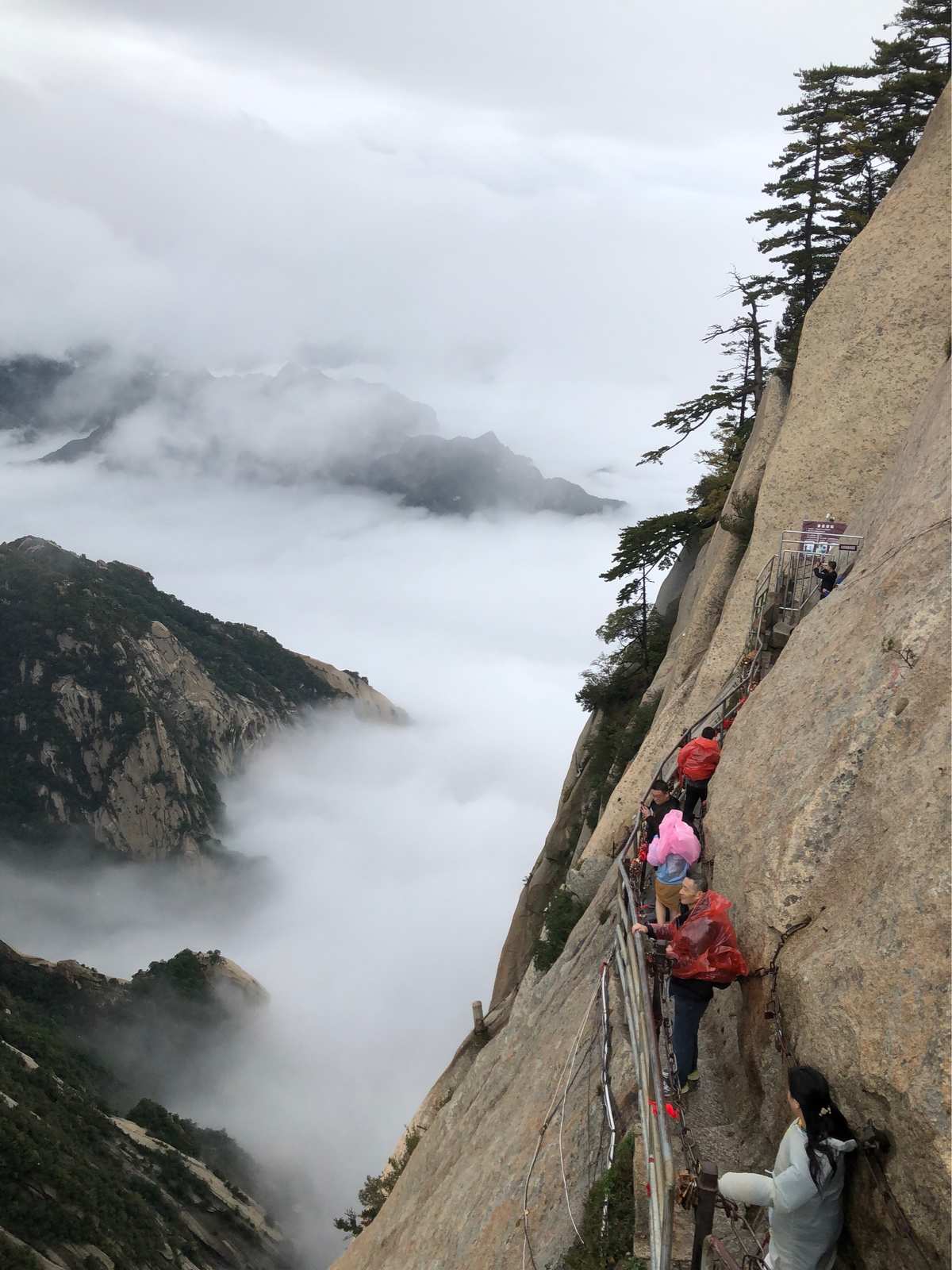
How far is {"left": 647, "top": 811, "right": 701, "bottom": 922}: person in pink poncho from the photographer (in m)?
10.5

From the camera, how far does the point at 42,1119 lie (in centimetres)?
5747

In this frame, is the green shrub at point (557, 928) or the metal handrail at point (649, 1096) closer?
the metal handrail at point (649, 1096)

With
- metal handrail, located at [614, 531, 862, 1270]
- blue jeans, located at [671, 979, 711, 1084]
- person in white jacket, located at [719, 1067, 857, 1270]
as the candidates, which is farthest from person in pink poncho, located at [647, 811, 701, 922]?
person in white jacket, located at [719, 1067, 857, 1270]

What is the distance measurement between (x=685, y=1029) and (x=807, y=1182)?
2.54 meters

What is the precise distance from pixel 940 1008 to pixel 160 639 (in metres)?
153

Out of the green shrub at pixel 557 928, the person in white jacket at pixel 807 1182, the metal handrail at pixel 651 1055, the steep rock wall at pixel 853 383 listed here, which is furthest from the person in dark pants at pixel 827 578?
the person in white jacket at pixel 807 1182

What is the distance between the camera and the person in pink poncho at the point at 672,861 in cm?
1052

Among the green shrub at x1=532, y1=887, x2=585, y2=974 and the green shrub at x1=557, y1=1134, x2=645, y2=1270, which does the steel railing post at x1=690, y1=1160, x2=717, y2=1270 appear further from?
the green shrub at x1=532, y1=887, x2=585, y2=974

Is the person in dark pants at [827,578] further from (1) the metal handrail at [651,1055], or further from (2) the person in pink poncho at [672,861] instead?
(2) the person in pink poncho at [672,861]

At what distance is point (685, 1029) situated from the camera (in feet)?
28.9

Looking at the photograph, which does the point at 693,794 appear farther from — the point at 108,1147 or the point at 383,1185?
the point at 108,1147

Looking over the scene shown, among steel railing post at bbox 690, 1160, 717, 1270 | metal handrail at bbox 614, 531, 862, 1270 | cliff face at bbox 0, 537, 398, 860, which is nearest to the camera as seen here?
steel railing post at bbox 690, 1160, 717, 1270

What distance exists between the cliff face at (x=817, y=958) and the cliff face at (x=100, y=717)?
129 m

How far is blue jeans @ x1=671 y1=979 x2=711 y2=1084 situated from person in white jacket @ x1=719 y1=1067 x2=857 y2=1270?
2124 mm
